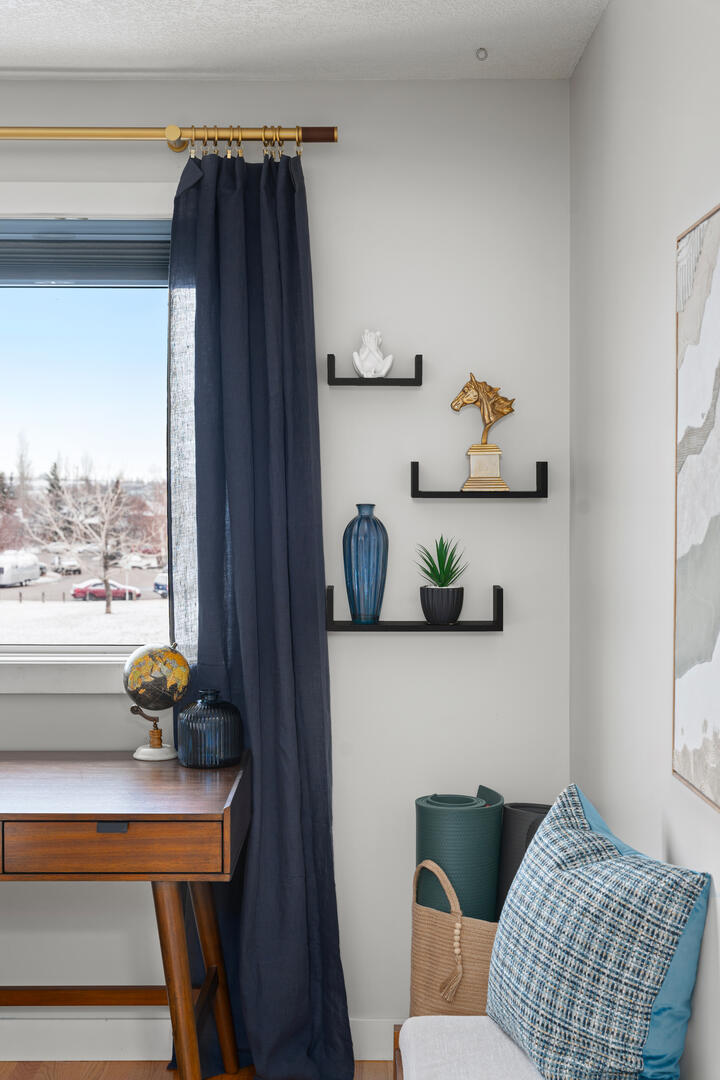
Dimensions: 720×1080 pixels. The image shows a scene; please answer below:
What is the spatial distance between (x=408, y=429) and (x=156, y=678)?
3.18 ft

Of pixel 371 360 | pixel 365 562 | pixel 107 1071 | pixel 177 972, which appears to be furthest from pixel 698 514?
pixel 107 1071

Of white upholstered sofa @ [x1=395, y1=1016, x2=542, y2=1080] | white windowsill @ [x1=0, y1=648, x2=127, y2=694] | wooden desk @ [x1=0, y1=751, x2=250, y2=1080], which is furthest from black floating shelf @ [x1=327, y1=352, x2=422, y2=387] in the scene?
white upholstered sofa @ [x1=395, y1=1016, x2=542, y2=1080]

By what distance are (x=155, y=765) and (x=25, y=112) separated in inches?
73.1

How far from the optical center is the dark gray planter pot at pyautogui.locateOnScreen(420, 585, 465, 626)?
2.44 meters

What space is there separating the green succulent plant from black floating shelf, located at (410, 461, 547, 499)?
0.42ft

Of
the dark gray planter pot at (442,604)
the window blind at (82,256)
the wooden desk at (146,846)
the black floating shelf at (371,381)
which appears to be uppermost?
the window blind at (82,256)

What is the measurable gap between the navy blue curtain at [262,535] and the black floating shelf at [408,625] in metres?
0.04

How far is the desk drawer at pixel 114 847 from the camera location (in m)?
1.99

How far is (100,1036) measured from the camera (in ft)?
8.34

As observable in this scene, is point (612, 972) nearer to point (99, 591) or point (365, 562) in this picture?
point (365, 562)

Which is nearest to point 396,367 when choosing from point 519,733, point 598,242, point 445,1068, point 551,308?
point 551,308

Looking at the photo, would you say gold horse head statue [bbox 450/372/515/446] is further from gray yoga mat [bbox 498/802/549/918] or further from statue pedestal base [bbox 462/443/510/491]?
gray yoga mat [bbox 498/802/549/918]

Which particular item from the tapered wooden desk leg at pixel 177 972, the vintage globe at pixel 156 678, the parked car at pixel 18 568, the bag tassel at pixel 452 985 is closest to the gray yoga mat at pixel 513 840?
the bag tassel at pixel 452 985

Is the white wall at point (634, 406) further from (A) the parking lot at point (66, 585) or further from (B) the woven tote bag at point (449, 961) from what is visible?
(A) the parking lot at point (66, 585)
